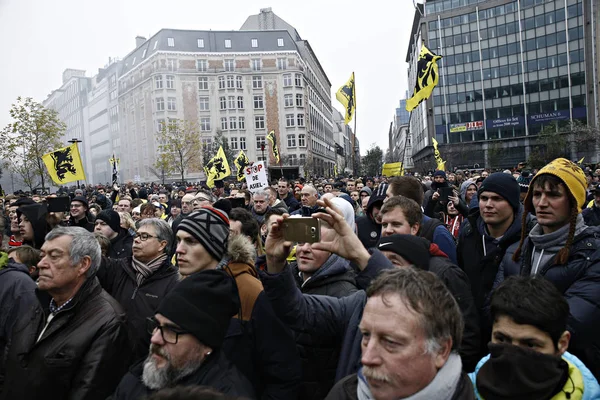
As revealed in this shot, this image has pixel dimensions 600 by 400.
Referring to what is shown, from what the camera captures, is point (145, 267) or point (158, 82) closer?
point (145, 267)

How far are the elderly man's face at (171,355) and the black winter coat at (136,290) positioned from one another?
1.00 meters

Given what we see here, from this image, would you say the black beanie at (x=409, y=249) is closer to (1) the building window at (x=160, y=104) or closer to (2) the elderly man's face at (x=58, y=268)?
(2) the elderly man's face at (x=58, y=268)

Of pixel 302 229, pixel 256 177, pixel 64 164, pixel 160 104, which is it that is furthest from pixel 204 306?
pixel 160 104

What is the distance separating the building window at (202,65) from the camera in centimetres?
6888

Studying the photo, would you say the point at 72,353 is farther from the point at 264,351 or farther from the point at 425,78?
the point at 425,78

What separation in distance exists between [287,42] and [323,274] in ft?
243

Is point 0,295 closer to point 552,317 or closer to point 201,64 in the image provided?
point 552,317

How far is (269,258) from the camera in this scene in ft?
8.27

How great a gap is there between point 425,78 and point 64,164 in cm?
1078

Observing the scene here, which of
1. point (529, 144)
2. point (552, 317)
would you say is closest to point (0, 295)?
point (552, 317)

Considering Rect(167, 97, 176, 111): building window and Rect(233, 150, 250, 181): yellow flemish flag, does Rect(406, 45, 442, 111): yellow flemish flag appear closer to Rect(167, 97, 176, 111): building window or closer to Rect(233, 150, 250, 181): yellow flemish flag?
Rect(233, 150, 250, 181): yellow flemish flag

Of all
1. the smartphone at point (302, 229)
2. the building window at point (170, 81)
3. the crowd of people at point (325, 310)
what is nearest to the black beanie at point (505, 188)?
the crowd of people at point (325, 310)

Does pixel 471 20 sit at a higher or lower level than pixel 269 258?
higher

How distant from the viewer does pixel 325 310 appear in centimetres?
269
